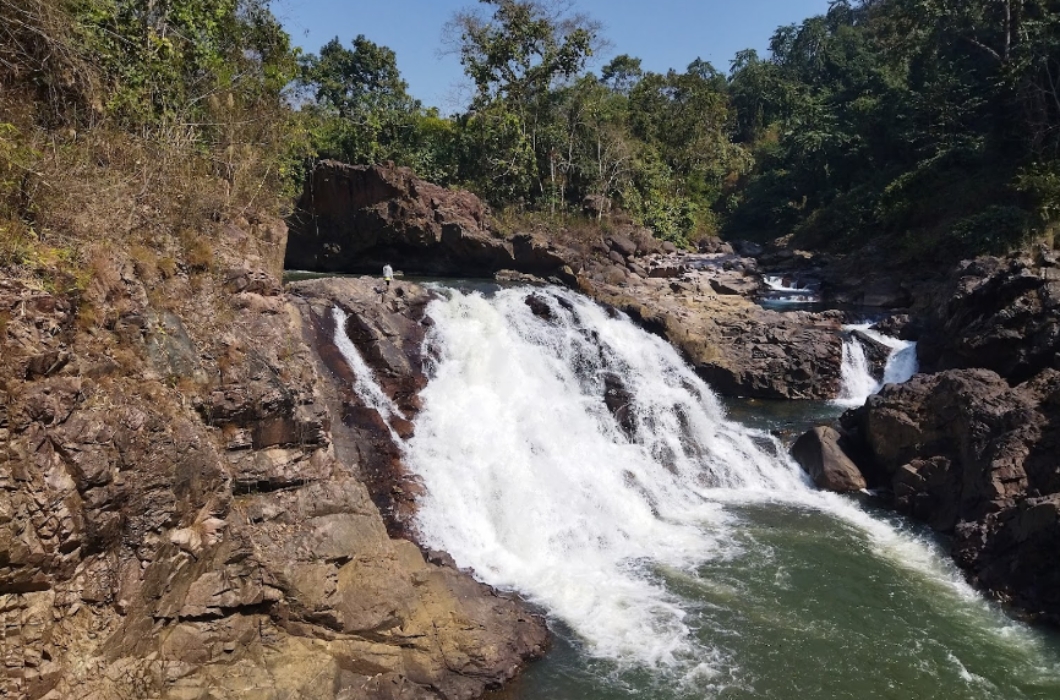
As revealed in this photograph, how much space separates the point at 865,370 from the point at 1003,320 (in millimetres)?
4340

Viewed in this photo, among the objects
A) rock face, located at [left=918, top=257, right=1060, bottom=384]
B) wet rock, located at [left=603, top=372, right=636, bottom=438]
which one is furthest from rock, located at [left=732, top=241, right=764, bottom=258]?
wet rock, located at [left=603, top=372, right=636, bottom=438]

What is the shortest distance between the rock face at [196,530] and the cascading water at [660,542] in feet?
4.87

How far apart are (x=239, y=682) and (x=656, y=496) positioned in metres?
→ 7.53

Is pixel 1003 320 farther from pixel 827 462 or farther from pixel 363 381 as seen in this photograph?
pixel 363 381

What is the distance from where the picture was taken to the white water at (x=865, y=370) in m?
17.2

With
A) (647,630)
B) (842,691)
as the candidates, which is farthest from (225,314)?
(842,691)

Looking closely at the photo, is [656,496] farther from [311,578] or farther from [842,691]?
[311,578]

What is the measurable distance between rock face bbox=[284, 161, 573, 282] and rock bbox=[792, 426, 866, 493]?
35.8ft

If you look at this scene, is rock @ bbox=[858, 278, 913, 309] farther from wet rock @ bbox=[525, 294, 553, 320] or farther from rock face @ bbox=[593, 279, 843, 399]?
wet rock @ bbox=[525, 294, 553, 320]

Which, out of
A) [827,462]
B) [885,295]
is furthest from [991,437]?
[885,295]

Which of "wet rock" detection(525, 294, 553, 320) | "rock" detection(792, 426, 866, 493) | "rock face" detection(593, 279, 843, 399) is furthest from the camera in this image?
"rock face" detection(593, 279, 843, 399)

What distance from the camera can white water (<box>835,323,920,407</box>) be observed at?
1723 cm

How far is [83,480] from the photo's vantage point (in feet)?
19.6

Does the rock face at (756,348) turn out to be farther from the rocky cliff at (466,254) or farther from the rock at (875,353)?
A: the rock at (875,353)
